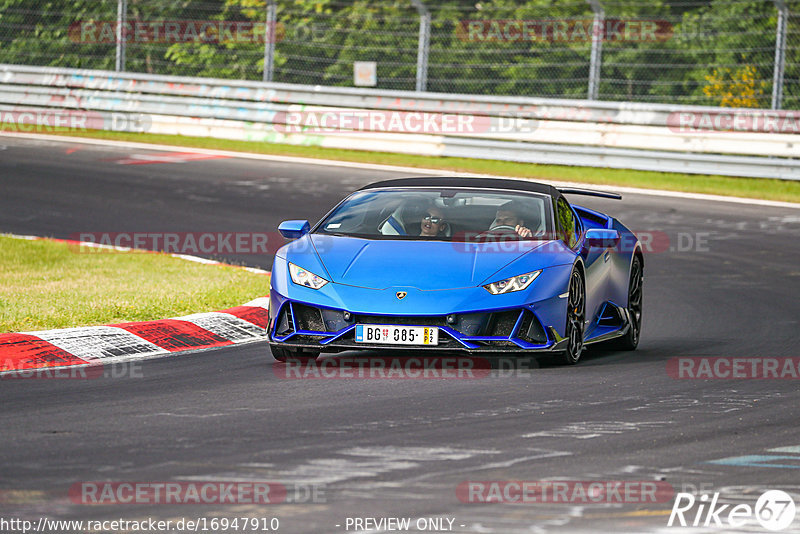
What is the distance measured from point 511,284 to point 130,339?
2700mm

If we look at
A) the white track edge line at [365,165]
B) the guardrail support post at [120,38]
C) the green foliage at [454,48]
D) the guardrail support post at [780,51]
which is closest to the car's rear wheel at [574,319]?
the white track edge line at [365,165]

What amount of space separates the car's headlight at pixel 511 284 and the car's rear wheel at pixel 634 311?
1963 millimetres

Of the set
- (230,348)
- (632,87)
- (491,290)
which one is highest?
(632,87)

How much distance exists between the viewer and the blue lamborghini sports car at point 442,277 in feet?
27.5

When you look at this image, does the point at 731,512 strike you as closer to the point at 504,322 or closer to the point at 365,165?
the point at 504,322

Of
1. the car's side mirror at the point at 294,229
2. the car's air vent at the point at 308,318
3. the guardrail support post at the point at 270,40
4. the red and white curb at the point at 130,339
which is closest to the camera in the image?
the car's air vent at the point at 308,318

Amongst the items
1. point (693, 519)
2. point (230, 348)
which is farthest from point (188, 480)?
point (230, 348)

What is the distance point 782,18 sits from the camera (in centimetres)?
2014

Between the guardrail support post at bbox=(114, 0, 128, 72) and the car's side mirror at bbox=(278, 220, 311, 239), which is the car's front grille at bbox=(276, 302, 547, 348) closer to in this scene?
the car's side mirror at bbox=(278, 220, 311, 239)

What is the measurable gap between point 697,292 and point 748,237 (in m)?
3.68

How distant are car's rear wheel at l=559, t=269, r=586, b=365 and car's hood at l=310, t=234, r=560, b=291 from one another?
1.07 feet

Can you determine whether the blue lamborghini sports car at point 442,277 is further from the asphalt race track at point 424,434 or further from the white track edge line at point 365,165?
the white track edge line at point 365,165

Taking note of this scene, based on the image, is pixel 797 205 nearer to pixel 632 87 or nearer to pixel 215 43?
pixel 632 87

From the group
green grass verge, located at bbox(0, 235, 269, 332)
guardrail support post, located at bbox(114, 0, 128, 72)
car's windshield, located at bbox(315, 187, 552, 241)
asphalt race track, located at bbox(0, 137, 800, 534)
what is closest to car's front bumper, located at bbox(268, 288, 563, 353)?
asphalt race track, located at bbox(0, 137, 800, 534)
